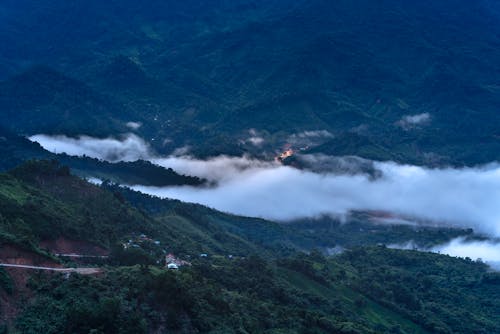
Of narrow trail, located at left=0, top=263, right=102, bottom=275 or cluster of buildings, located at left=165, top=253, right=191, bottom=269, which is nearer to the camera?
narrow trail, located at left=0, top=263, right=102, bottom=275

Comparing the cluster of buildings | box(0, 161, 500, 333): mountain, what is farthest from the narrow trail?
the cluster of buildings

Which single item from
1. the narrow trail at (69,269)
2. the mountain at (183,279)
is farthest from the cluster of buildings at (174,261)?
the narrow trail at (69,269)

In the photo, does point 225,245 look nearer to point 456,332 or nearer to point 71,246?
point 456,332

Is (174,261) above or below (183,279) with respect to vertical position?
above

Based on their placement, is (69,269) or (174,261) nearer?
(69,269)

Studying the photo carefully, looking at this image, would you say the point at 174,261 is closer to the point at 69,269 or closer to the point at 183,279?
the point at 183,279

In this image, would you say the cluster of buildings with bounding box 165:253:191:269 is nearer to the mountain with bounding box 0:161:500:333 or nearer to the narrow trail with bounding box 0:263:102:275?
the mountain with bounding box 0:161:500:333

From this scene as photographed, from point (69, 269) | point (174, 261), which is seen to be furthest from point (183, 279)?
point (174, 261)

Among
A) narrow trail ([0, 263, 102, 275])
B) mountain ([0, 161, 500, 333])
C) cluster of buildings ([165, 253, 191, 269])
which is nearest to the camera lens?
mountain ([0, 161, 500, 333])

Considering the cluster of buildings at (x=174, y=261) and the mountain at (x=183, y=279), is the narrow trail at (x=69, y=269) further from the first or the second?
the cluster of buildings at (x=174, y=261)

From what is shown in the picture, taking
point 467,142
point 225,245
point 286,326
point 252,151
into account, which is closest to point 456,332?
point 225,245

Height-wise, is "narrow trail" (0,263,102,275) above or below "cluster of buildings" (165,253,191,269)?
below
